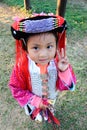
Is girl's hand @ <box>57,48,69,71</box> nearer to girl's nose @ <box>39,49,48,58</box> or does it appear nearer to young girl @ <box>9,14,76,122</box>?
young girl @ <box>9,14,76,122</box>

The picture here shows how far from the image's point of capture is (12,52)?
3543 mm

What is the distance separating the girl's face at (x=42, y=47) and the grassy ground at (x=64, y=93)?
1.04 metres

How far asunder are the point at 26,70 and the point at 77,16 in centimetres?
239

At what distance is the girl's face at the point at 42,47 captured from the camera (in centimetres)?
179

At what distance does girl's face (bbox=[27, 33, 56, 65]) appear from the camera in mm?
1785

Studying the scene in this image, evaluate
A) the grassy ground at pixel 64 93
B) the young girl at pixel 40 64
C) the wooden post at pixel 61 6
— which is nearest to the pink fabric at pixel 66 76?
the young girl at pixel 40 64

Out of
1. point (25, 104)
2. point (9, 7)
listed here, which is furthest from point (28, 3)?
point (25, 104)

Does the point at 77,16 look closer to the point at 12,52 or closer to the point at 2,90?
the point at 12,52

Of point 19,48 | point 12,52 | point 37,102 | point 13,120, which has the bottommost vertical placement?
point 13,120

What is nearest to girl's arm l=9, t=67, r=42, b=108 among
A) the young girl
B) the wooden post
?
the young girl

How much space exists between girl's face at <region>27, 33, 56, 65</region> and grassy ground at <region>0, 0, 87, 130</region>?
1.04m

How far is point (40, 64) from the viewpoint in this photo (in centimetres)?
205

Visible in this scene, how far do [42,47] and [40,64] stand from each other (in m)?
0.27

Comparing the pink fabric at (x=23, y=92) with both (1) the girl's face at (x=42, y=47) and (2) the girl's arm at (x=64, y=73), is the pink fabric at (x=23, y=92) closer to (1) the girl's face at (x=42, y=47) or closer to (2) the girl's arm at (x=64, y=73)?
→ (2) the girl's arm at (x=64, y=73)
